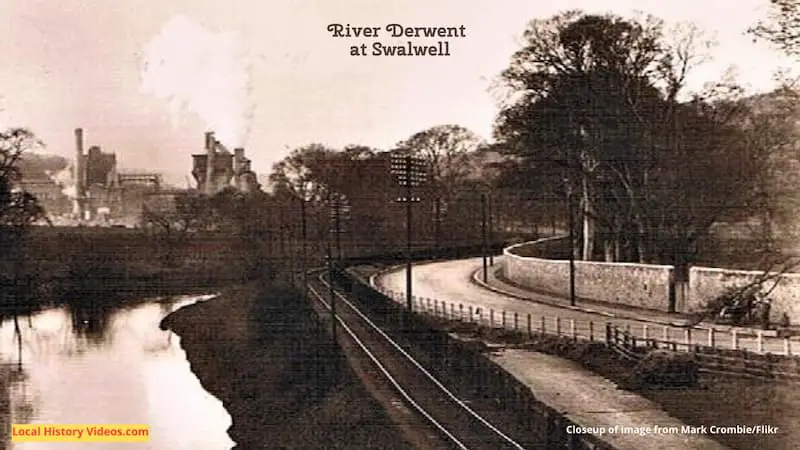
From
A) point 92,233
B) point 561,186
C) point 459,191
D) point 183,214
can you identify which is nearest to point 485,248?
point 561,186

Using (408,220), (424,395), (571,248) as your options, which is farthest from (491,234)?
(424,395)

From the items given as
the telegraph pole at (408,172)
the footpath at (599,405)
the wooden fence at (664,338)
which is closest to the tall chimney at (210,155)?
the telegraph pole at (408,172)

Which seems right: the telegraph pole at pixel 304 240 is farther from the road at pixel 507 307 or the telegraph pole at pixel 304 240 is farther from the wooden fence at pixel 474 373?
the road at pixel 507 307

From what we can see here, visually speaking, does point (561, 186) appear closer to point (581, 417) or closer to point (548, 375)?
point (548, 375)

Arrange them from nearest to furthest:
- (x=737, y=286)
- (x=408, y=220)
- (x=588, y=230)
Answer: (x=737, y=286) → (x=408, y=220) → (x=588, y=230)

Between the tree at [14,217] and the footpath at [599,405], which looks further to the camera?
the tree at [14,217]

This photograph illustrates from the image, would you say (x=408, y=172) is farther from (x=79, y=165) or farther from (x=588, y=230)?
(x=588, y=230)
